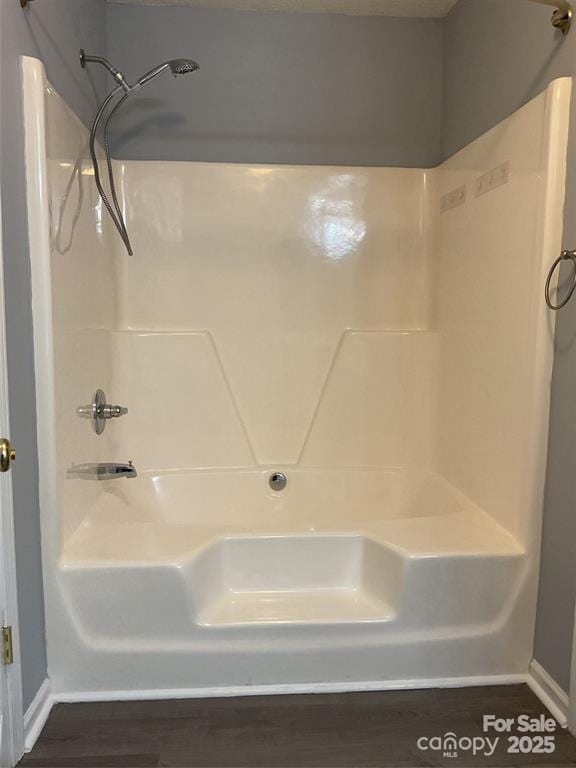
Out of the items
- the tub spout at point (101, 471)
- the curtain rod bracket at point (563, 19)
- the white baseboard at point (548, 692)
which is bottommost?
the white baseboard at point (548, 692)

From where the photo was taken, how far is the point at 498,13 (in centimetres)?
219

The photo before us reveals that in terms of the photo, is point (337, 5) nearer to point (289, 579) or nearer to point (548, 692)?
point (289, 579)

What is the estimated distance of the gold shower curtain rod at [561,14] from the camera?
5.59 feet

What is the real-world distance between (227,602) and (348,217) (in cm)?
166

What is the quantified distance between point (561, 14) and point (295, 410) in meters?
1.70

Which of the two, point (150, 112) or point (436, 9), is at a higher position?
point (436, 9)

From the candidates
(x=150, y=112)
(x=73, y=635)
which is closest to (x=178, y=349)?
(x=150, y=112)

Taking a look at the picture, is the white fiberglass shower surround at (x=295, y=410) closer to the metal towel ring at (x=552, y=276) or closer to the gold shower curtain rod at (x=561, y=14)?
the metal towel ring at (x=552, y=276)

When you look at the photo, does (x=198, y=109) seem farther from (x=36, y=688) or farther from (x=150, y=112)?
(x=36, y=688)

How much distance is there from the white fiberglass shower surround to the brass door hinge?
11.4 inches

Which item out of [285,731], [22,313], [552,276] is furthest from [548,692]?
[22,313]

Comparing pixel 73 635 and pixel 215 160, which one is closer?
pixel 73 635

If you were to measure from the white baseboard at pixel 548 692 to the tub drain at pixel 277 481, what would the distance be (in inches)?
46.6

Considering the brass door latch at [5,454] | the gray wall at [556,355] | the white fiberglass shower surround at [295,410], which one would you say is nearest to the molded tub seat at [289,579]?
the white fiberglass shower surround at [295,410]
